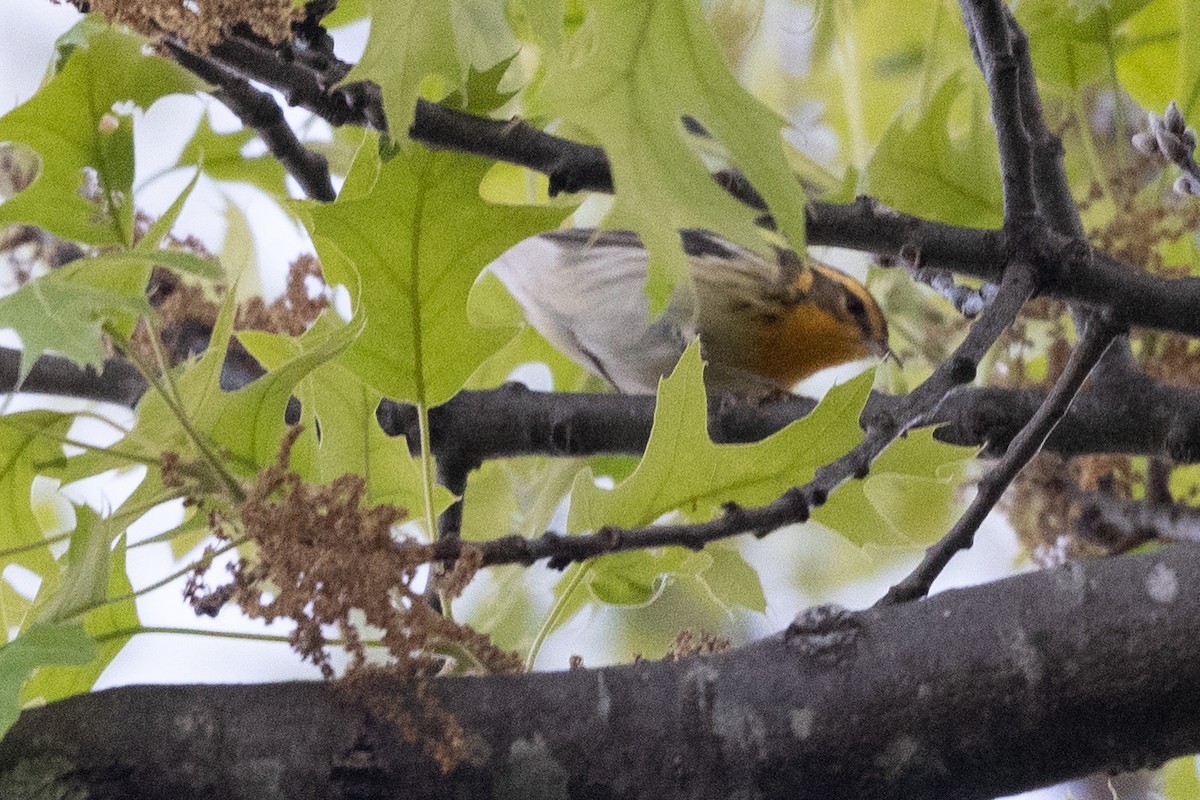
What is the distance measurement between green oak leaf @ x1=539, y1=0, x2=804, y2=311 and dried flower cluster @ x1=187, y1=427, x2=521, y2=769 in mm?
167

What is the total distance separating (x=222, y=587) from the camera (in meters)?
0.58

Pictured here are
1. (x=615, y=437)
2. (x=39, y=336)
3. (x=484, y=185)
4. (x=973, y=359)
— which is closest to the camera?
(x=39, y=336)

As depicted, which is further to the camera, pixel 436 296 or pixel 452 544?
pixel 436 296

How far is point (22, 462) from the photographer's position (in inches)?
31.2

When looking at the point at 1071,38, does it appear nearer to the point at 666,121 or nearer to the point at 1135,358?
the point at 1135,358

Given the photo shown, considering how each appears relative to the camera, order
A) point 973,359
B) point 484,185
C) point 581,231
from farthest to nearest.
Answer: point 581,231 < point 484,185 < point 973,359

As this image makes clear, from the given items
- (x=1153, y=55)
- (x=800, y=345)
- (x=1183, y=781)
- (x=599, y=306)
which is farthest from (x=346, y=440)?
(x=800, y=345)

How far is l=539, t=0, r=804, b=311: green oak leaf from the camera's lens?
493 mm

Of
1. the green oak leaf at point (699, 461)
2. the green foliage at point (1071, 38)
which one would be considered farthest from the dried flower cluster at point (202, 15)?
the green foliage at point (1071, 38)

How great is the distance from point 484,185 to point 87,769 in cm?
75

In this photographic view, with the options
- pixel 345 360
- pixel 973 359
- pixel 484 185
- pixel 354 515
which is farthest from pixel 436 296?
pixel 484 185

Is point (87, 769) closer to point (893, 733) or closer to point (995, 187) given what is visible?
point (893, 733)

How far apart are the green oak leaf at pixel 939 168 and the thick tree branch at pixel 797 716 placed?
0.51 meters

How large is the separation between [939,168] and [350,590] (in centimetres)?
70
